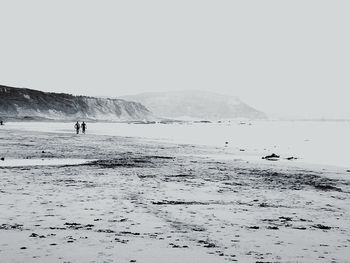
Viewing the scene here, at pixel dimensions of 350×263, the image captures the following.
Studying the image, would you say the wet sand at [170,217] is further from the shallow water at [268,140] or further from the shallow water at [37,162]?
the shallow water at [268,140]

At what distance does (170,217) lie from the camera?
9.70m

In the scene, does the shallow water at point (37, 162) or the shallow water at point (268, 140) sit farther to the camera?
the shallow water at point (268, 140)

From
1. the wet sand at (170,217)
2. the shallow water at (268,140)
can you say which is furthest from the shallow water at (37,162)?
the shallow water at (268,140)

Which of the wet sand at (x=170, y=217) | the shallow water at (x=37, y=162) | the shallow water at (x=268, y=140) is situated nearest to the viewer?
the wet sand at (x=170, y=217)

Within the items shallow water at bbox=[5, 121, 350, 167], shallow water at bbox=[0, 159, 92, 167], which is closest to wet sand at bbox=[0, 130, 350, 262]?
shallow water at bbox=[0, 159, 92, 167]

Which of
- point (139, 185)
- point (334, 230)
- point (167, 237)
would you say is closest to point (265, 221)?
point (334, 230)

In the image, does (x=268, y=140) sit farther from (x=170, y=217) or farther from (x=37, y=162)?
(x=170, y=217)

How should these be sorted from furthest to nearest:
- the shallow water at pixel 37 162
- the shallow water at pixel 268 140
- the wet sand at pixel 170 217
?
the shallow water at pixel 268 140 → the shallow water at pixel 37 162 → the wet sand at pixel 170 217

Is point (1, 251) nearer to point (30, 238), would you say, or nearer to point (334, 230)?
point (30, 238)

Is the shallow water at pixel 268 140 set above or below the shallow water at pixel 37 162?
above

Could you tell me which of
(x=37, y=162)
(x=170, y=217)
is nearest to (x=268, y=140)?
(x=37, y=162)

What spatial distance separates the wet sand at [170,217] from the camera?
7031mm

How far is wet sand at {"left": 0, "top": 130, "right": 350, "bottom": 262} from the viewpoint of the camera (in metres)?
7.03

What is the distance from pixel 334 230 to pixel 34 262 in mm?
5783
